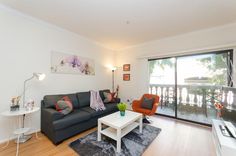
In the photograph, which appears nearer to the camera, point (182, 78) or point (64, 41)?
point (64, 41)

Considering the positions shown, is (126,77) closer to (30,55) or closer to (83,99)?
(83,99)

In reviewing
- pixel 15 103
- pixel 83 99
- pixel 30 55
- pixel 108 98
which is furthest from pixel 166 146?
pixel 30 55

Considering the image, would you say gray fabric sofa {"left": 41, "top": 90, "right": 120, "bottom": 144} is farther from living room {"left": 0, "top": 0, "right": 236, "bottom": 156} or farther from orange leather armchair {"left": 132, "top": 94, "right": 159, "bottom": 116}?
orange leather armchair {"left": 132, "top": 94, "right": 159, "bottom": 116}

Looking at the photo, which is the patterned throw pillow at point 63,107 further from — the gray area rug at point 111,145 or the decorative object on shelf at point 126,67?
the decorative object on shelf at point 126,67

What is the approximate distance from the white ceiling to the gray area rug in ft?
8.41

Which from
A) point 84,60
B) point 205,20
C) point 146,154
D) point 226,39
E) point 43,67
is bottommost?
point 146,154

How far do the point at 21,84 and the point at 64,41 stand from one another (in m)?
1.45

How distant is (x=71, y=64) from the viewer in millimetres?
3145

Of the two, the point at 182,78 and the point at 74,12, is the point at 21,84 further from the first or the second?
the point at 182,78

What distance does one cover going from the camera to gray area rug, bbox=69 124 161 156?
1801mm

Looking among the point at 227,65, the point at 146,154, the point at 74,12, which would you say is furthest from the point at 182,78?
the point at 74,12

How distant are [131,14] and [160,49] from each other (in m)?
1.78

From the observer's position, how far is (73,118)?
2.21 meters

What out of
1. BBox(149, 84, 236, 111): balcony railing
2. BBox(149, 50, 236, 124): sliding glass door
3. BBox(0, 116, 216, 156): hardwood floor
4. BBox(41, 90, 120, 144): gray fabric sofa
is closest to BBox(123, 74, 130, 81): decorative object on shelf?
BBox(149, 50, 236, 124): sliding glass door
